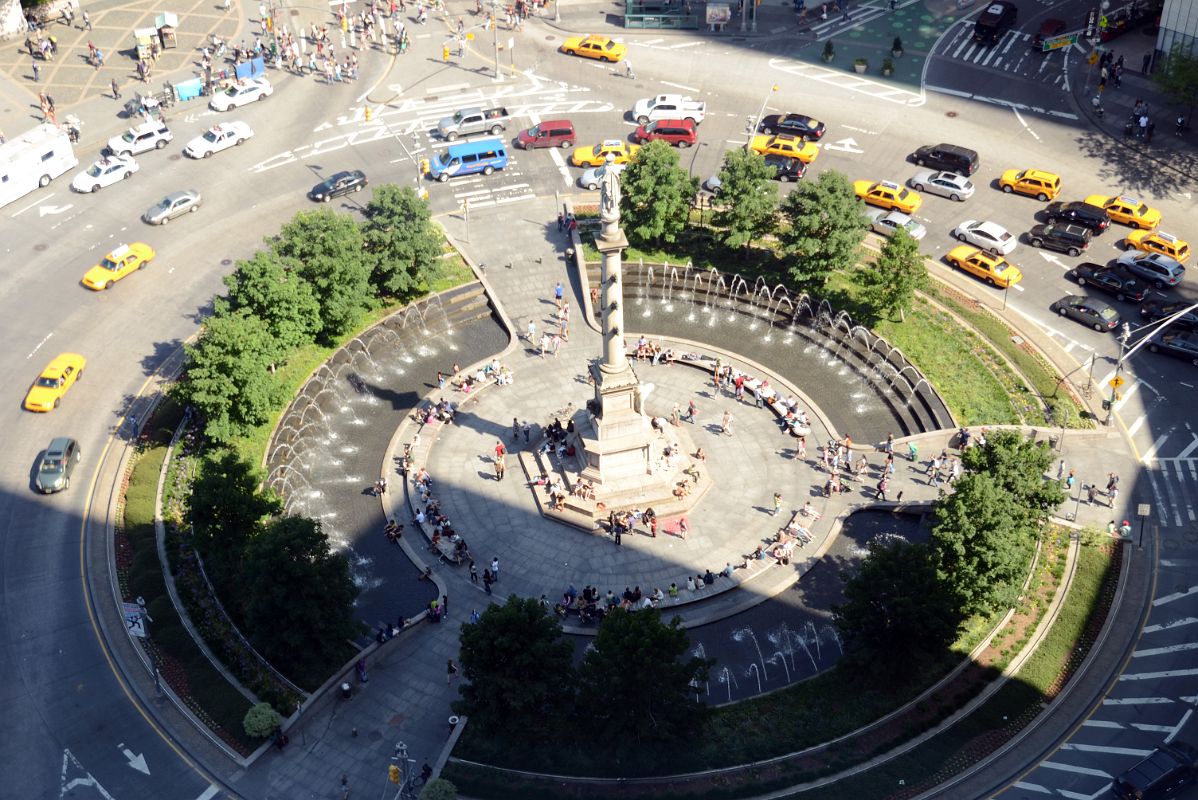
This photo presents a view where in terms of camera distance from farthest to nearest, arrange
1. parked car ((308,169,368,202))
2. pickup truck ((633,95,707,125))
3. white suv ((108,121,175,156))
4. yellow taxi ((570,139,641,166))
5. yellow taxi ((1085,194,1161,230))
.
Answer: pickup truck ((633,95,707,125)), white suv ((108,121,175,156)), yellow taxi ((570,139,641,166)), parked car ((308,169,368,202)), yellow taxi ((1085,194,1161,230))

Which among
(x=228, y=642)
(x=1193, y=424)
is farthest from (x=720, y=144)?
(x=228, y=642)

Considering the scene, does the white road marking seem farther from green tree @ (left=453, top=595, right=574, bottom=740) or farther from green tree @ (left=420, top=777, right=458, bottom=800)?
green tree @ (left=420, top=777, right=458, bottom=800)

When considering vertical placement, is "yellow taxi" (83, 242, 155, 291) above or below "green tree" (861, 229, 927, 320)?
below

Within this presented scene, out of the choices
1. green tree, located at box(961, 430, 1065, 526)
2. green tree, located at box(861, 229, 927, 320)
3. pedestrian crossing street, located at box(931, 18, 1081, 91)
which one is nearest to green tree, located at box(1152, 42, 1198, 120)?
pedestrian crossing street, located at box(931, 18, 1081, 91)

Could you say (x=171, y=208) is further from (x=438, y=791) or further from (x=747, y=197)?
(x=438, y=791)

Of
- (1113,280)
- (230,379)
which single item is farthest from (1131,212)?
(230,379)

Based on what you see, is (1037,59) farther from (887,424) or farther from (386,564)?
(386,564)
